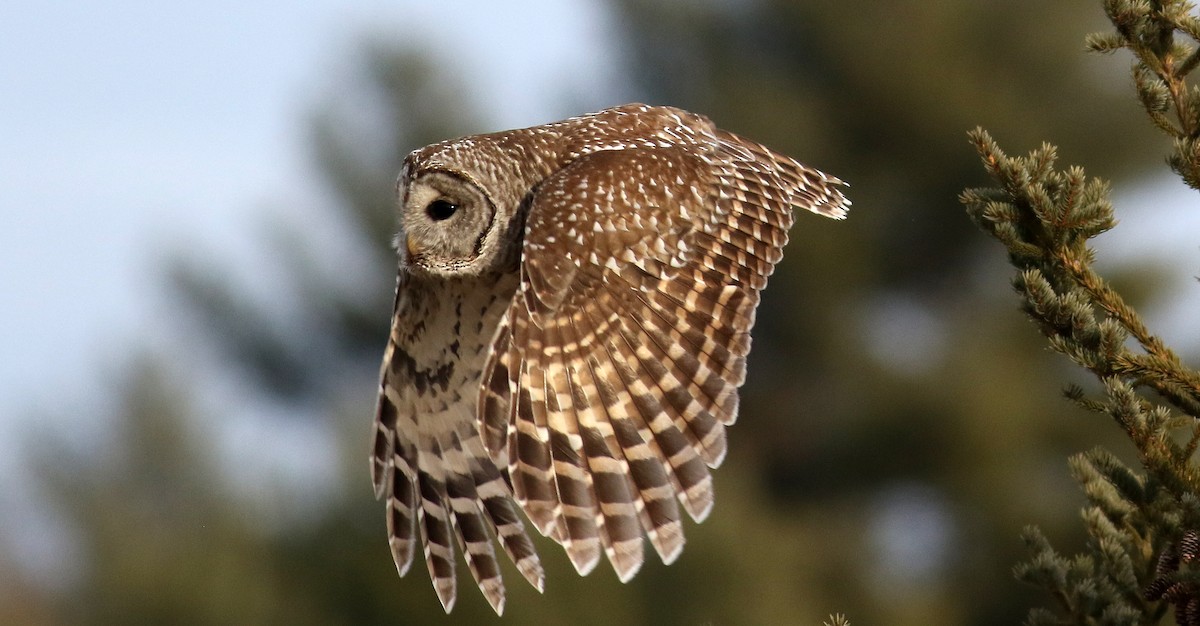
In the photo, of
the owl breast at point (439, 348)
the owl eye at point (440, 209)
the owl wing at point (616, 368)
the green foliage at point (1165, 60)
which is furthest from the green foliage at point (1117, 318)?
the owl eye at point (440, 209)

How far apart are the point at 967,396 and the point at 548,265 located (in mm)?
18670

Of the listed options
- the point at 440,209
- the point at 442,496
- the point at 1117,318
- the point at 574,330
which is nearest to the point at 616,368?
the point at 574,330

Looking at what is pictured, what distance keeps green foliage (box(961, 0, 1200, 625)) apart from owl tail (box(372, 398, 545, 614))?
7.66 ft

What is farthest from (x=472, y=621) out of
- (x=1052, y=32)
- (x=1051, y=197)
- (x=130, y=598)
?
(x=1051, y=197)

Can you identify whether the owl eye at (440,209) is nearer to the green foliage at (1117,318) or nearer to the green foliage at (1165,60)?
the green foliage at (1117,318)

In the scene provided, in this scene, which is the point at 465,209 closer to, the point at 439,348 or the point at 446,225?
the point at 446,225

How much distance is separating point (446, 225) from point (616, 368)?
1318 mm

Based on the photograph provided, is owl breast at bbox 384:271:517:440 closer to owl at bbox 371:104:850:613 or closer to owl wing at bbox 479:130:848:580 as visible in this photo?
owl at bbox 371:104:850:613

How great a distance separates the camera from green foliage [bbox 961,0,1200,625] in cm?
390

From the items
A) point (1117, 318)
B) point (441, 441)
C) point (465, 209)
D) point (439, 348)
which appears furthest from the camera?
A: point (465, 209)

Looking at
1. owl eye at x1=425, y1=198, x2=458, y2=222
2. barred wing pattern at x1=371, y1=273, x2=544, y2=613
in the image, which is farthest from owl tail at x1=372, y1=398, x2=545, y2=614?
owl eye at x1=425, y1=198, x2=458, y2=222

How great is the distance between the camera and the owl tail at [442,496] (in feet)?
19.6

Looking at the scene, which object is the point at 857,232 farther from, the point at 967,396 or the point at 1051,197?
the point at 1051,197

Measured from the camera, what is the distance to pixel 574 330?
5.06 metres
